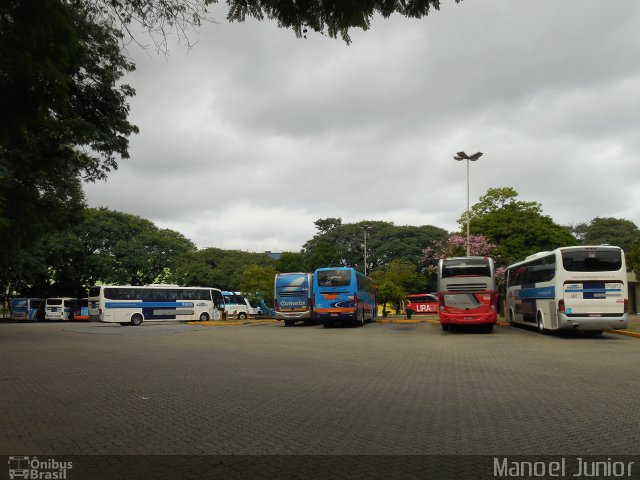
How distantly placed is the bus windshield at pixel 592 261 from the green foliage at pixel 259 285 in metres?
31.0

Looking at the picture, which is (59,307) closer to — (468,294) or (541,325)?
(468,294)

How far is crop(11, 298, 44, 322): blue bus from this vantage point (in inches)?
2015

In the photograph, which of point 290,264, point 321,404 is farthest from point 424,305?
point 321,404

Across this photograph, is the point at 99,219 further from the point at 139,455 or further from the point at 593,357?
the point at 139,455

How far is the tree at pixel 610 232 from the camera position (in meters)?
67.7

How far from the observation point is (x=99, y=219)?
55562mm

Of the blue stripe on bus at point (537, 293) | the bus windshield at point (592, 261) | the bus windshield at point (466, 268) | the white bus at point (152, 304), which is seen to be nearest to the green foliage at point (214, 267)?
the white bus at point (152, 304)

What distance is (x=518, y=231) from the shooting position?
146 ft

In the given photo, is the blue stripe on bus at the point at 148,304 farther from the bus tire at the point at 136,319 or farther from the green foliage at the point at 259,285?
the green foliage at the point at 259,285

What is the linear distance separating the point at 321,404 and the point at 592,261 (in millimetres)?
15911

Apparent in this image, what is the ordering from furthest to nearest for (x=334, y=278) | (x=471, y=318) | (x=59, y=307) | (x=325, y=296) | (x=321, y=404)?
(x=59, y=307)
(x=334, y=278)
(x=325, y=296)
(x=471, y=318)
(x=321, y=404)

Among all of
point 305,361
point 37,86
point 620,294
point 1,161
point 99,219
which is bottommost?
point 305,361

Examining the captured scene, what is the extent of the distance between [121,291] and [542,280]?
87.4 ft

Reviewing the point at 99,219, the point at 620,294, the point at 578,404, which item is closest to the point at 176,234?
the point at 99,219
